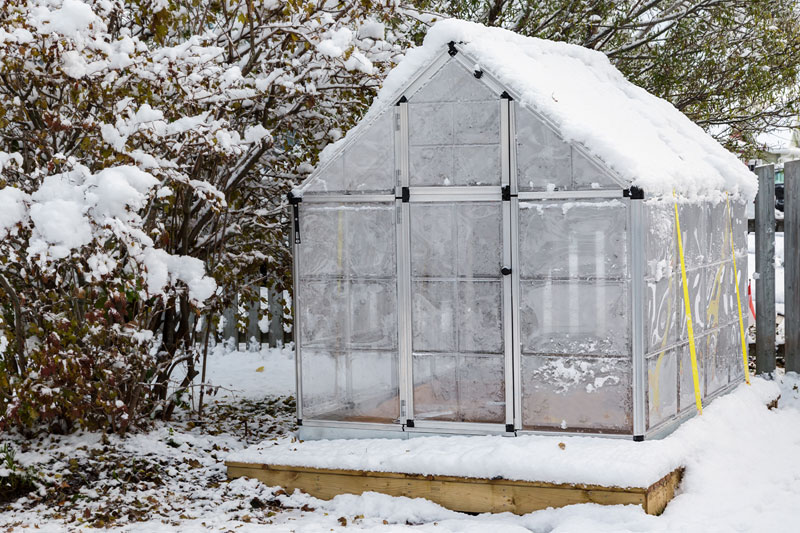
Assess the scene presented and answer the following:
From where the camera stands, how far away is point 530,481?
228 inches

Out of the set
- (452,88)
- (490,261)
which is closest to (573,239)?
(490,261)

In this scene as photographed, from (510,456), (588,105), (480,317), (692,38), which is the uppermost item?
(692,38)

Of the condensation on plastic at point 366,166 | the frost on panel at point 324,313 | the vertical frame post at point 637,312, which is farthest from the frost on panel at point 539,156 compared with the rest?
the frost on panel at point 324,313

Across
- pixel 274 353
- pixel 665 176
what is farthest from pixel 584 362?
pixel 274 353

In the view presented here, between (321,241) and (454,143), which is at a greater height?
(454,143)

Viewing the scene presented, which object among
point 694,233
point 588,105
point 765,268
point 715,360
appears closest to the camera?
point 588,105

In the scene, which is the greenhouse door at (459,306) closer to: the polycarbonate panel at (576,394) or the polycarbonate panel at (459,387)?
the polycarbonate panel at (459,387)

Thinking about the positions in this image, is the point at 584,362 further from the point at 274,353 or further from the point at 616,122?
the point at 274,353

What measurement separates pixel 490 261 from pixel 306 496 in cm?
193

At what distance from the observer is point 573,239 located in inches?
243

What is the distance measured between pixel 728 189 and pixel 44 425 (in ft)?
18.5

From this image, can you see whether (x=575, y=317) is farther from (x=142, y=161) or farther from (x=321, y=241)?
(x=142, y=161)

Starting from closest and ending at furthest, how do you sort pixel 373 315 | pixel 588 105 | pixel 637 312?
1. pixel 637 312
2. pixel 373 315
3. pixel 588 105

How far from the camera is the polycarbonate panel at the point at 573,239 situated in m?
6.06
